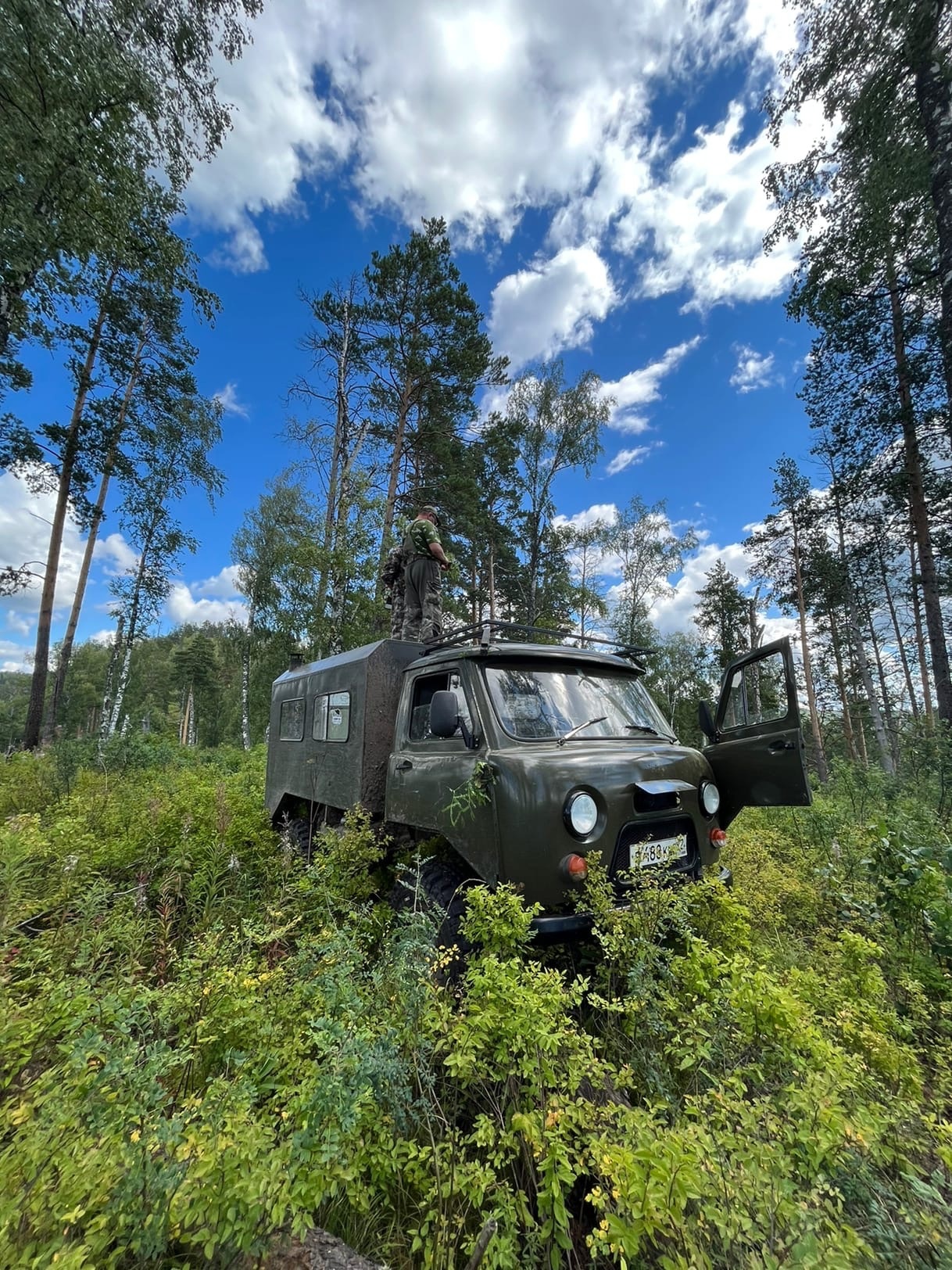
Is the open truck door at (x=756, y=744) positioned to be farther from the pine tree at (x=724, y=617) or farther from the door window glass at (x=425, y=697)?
the pine tree at (x=724, y=617)

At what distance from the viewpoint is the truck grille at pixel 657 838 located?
2.93 m

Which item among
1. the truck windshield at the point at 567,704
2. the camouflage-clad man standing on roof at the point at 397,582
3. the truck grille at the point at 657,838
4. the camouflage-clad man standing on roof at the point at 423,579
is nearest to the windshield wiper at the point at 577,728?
the truck windshield at the point at 567,704

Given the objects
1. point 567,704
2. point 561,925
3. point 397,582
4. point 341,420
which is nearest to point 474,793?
point 561,925

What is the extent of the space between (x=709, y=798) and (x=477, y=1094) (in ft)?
7.45

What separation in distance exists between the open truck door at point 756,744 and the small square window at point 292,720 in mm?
4316

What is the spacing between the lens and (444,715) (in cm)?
323

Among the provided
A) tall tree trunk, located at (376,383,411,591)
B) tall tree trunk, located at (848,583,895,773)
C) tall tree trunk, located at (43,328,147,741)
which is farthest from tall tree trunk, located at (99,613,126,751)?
tall tree trunk, located at (848,583,895,773)

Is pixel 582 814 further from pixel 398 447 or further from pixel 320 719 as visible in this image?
pixel 398 447

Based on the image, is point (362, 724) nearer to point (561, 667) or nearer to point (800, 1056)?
point (561, 667)

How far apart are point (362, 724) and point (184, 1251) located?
3.26 m

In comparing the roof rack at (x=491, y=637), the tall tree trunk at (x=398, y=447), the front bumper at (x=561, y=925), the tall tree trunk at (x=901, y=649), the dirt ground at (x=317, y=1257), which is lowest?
the dirt ground at (x=317, y=1257)

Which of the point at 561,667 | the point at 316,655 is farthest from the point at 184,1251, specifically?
the point at 316,655

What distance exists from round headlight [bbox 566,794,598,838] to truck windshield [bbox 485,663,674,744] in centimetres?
59

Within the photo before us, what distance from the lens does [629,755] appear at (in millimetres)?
3182
